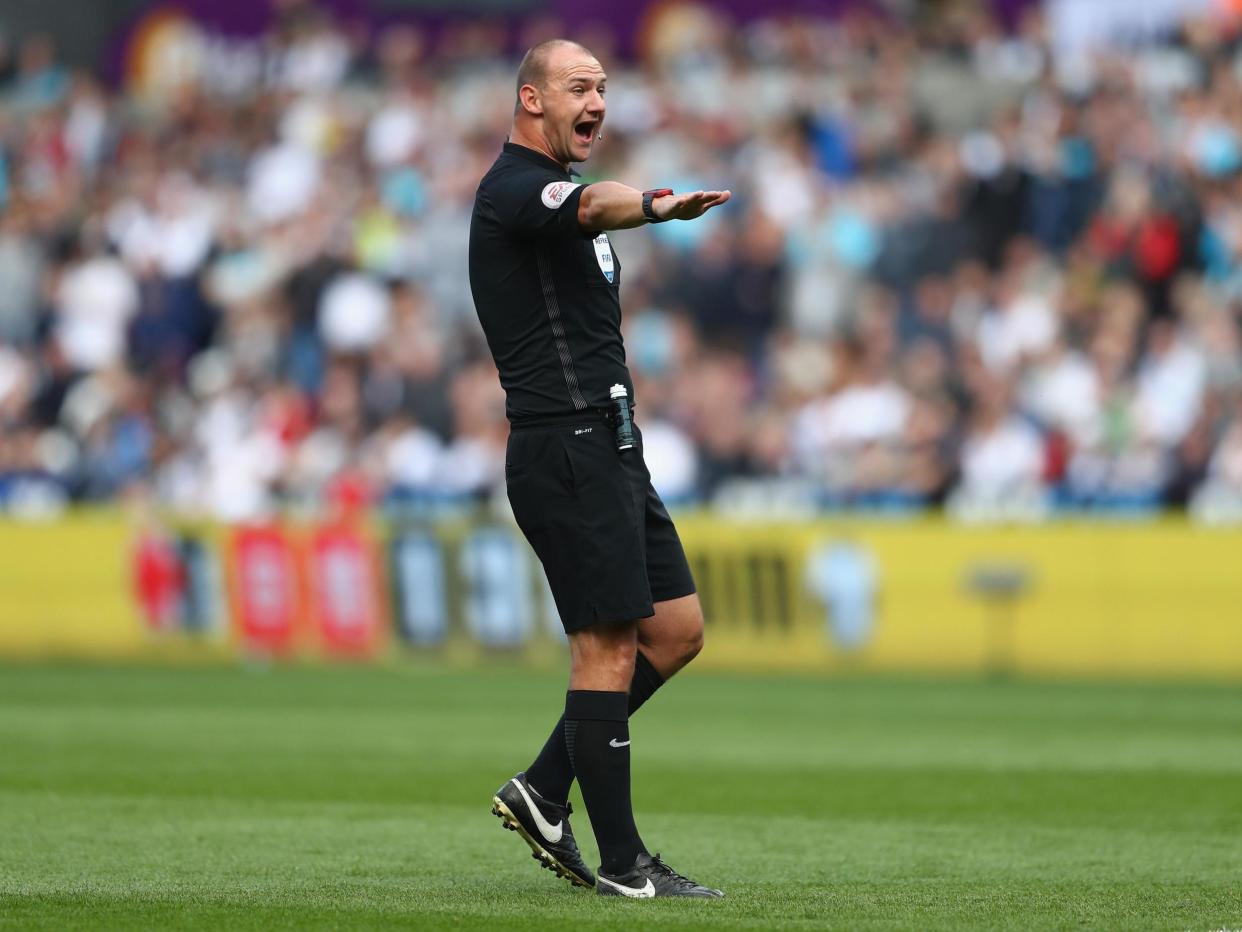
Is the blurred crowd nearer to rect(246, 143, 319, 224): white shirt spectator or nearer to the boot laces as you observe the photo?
rect(246, 143, 319, 224): white shirt spectator

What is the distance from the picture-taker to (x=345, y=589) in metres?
20.0

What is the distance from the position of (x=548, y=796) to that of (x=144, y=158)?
1970 cm

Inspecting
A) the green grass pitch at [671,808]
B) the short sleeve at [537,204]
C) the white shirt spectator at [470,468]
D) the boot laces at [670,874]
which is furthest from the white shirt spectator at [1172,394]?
→ the short sleeve at [537,204]

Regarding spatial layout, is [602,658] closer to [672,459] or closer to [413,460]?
[672,459]

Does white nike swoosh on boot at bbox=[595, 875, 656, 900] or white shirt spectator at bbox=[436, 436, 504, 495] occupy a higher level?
white shirt spectator at bbox=[436, 436, 504, 495]

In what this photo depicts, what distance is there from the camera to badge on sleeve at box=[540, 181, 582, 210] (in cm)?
662

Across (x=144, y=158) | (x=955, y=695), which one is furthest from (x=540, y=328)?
(x=144, y=158)

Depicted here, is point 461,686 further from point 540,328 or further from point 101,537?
point 540,328

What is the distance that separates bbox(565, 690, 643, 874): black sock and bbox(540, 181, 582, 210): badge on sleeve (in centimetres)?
154

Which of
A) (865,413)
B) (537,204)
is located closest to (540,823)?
(537,204)

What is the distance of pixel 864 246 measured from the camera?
20.7 meters

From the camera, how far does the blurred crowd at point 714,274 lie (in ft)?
60.9

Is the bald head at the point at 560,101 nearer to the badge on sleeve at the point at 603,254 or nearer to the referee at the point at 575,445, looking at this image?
the referee at the point at 575,445

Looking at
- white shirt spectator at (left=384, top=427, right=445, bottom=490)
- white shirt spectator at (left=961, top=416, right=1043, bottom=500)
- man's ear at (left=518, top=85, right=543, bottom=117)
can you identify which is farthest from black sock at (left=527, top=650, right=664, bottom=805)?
white shirt spectator at (left=384, top=427, right=445, bottom=490)
